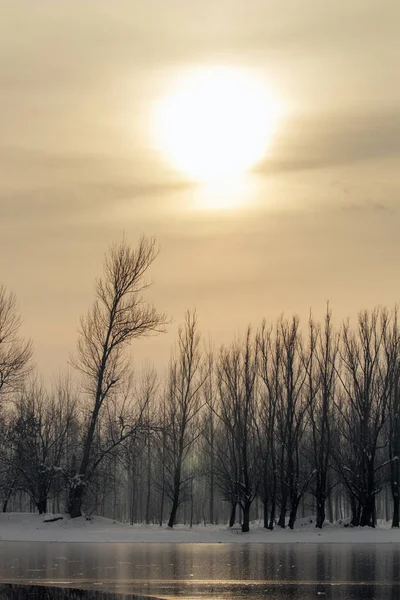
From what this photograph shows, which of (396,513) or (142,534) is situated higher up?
(396,513)

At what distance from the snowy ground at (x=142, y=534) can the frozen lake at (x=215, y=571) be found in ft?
20.2

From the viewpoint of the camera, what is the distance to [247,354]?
42062 mm

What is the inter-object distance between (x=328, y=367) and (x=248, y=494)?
827 centimetres

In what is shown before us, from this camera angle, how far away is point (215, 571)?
18.9 metres

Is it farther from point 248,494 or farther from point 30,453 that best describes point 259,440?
point 30,453

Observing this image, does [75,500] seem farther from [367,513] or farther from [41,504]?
[367,513]

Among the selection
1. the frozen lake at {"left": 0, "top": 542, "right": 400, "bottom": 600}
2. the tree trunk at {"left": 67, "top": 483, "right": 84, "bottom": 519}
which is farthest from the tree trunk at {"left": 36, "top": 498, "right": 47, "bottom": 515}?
the frozen lake at {"left": 0, "top": 542, "right": 400, "bottom": 600}

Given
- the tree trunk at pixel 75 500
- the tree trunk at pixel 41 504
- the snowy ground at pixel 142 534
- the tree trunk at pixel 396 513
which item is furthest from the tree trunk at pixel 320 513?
the tree trunk at pixel 41 504

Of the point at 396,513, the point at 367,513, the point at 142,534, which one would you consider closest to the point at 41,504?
the point at 142,534

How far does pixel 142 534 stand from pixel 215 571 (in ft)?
54.0

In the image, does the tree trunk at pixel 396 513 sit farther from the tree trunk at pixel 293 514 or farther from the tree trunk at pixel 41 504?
the tree trunk at pixel 41 504

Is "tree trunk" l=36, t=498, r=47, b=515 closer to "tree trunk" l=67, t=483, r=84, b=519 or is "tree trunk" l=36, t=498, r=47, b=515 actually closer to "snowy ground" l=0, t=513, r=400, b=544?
"snowy ground" l=0, t=513, r=400, b=544

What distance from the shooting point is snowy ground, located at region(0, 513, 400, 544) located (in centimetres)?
3359

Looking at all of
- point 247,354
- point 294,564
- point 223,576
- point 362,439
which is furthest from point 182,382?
point 223,576
